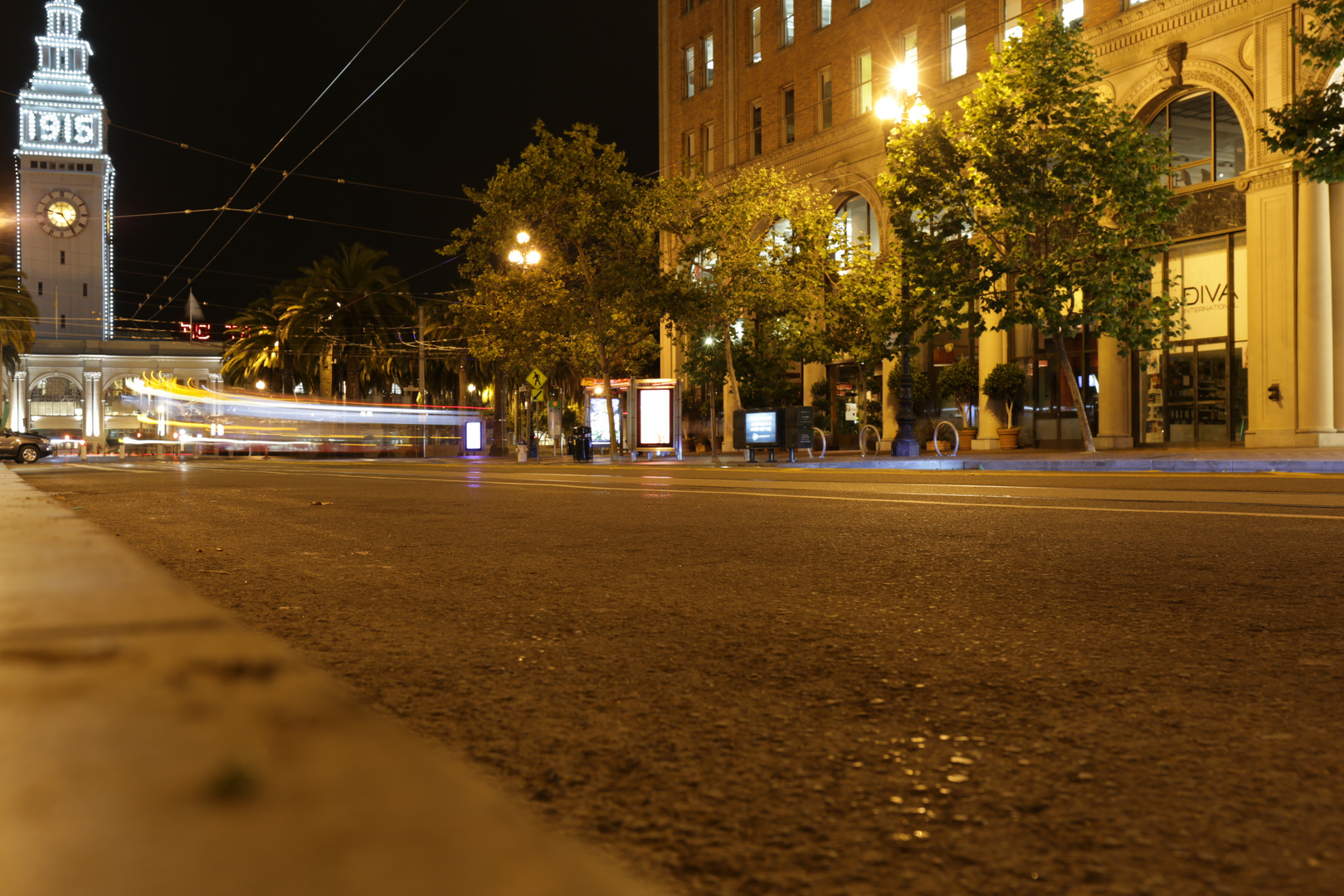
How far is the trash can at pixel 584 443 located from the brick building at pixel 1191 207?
10077 mm

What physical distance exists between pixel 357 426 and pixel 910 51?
100.0 ft

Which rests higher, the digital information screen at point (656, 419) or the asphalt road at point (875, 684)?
the digital information screen at point (656, 419)

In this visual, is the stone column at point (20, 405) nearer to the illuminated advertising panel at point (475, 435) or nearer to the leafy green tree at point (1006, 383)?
the illuminated advertising panel at point (475, 435)

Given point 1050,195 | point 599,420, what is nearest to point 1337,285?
point 1050,195

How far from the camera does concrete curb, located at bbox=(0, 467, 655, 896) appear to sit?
3.86ft

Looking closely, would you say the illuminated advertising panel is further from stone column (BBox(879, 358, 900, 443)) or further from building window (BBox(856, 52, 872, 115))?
building window (BBox(856, 52, 872, 115))

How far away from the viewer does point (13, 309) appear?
5153 centimetres

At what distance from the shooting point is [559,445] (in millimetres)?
45125

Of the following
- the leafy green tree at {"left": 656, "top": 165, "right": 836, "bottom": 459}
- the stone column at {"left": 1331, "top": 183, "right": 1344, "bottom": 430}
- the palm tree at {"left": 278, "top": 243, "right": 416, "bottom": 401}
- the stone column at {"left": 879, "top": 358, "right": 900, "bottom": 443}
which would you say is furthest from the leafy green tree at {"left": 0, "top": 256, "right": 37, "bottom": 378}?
the stone column at {"left": 1331, "top": 183, "right": 1344, "bottom": 430}

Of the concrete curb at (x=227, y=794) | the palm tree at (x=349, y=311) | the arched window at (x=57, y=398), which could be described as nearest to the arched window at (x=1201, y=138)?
the concrete curb at (x=227, y=794)

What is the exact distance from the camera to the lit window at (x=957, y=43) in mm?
34312

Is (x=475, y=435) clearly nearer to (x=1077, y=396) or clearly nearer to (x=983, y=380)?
(x=983, y=380)

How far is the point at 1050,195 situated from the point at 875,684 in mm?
23447

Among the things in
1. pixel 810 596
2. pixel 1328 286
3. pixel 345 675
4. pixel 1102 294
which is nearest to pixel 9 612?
pixel 345 675
